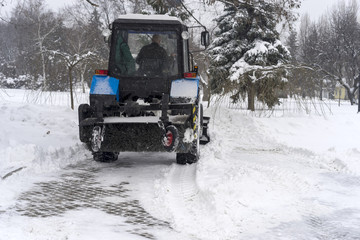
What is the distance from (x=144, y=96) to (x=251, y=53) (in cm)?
1520

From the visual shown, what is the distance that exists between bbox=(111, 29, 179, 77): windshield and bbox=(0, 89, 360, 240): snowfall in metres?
1.76

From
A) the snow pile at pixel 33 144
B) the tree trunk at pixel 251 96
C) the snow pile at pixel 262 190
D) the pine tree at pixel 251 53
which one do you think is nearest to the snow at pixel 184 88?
the snow pile at pixel 262 190

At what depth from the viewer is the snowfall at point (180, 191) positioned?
3875mm

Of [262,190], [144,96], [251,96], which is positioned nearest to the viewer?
[262,190]

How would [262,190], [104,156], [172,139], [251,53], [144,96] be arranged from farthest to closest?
[251,53] → [104,156] → [144,96] → [172,139] → [262,190]

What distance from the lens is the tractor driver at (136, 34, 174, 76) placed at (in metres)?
6.87

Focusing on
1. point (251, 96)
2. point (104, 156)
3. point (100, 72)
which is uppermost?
point (100, 72)

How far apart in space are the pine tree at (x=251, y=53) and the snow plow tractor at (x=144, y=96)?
2.85 metres

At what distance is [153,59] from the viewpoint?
689cm

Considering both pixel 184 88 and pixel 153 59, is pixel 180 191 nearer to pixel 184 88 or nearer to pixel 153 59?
pixel 184 88

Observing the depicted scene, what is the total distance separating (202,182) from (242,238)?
178 cm

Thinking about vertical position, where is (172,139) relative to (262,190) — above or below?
above

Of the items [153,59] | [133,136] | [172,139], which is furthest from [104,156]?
[153,59]

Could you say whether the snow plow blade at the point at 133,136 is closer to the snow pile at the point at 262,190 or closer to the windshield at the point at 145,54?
the snow pile at the point at 262,190
